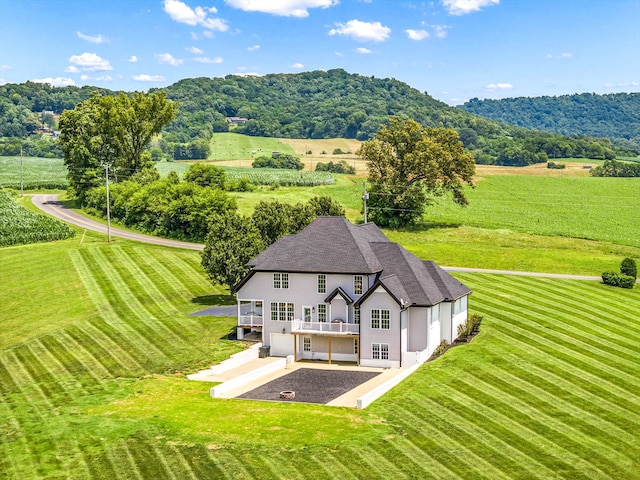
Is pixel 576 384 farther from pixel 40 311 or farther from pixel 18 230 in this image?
pixel 18 230

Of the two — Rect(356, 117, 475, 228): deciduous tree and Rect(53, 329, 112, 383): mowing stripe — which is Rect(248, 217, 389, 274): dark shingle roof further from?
Rect(356, 117, 475, 228): deciduous tree

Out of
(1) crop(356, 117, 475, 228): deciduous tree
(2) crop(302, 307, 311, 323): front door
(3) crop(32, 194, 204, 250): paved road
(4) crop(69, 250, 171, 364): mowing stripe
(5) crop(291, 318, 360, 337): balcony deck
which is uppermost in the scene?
→ (1) crop(356, 117, 475, 228): deciduous tree

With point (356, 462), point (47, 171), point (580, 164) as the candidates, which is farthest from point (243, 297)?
point (580, 164)

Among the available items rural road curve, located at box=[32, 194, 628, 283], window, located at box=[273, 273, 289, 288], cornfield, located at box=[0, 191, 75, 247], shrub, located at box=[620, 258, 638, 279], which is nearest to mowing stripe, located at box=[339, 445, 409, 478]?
window, located at box=[273, 273, 289, 288]

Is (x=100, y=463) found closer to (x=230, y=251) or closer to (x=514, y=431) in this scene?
(x=514, y=431)

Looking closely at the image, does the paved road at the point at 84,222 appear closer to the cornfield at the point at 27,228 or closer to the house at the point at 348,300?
the cornfield at the point at 27,228

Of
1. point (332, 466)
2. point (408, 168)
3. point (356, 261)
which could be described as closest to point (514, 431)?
point (332, 466)
